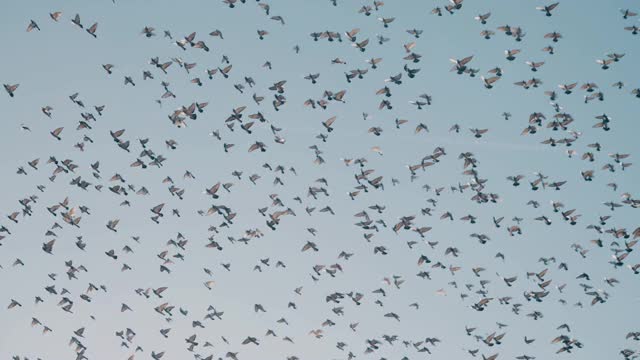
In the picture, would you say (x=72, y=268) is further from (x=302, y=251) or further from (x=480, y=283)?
(x=480, y=283)

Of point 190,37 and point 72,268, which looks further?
point 72,268

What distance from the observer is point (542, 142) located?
238 feet

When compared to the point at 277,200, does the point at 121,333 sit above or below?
below

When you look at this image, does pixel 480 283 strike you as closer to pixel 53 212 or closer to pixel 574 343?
pixel 574 343

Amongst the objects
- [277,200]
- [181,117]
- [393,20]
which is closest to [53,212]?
[181,117]

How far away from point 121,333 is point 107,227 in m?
13.0

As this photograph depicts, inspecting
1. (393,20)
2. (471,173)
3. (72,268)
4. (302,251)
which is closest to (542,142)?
(471,173)

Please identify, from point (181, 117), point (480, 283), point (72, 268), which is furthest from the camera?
point (480, 283)

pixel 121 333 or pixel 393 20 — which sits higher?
pixel 393 20

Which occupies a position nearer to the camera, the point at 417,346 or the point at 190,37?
the point at 190,37

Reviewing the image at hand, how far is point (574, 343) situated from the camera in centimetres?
8000

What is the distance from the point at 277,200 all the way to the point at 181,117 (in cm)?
1320

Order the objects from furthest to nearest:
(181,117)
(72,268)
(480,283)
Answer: (480,283) < (72,268) < (181,117)

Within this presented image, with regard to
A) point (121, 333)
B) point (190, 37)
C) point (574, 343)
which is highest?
point (190, 37)
